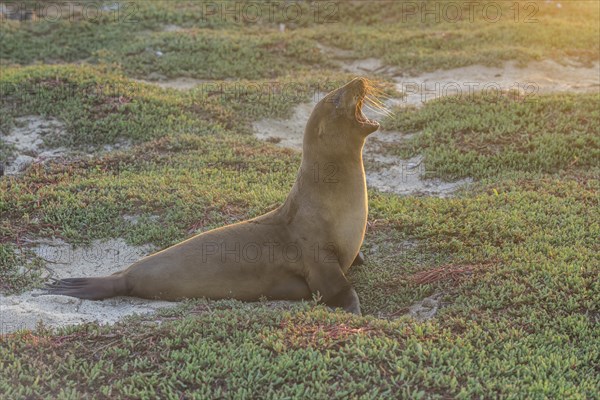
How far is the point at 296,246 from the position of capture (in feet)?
24.1

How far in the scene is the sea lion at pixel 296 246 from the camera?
7.29m

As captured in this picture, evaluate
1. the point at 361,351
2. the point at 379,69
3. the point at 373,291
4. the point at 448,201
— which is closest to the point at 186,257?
the point at 373,291

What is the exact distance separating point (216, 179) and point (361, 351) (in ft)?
16.3

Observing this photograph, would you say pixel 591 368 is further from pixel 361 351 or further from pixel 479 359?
pixel 361 351

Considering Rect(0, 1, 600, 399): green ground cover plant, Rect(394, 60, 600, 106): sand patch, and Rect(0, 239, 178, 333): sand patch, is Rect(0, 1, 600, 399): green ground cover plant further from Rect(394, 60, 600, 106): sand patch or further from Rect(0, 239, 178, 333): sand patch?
Rect(394, 60, 600, 106): sand patch

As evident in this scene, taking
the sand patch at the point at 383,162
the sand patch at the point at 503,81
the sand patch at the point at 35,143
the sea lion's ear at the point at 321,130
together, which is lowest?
the sand patch at the point at 383,162

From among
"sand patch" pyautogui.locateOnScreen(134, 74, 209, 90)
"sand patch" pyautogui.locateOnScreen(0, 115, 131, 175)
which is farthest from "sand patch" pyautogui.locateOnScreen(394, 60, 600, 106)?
"sand patch" pyautogui.locateOnScreen(0, 115, 131, 175)

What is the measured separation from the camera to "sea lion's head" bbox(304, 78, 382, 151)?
7438 millimetres

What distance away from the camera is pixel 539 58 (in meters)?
15.3

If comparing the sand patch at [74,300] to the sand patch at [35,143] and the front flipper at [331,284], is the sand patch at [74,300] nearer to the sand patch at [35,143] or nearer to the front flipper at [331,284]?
the front flipper at [331,284]

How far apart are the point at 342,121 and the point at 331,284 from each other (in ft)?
4.87

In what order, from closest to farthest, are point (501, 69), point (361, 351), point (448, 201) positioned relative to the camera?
point (361, 351), point (448, 201), point (501, 69)

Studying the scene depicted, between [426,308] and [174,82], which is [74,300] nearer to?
[426,308]

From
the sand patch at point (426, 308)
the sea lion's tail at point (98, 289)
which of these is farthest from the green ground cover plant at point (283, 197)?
the sea lion's tail at point (98, 289)
